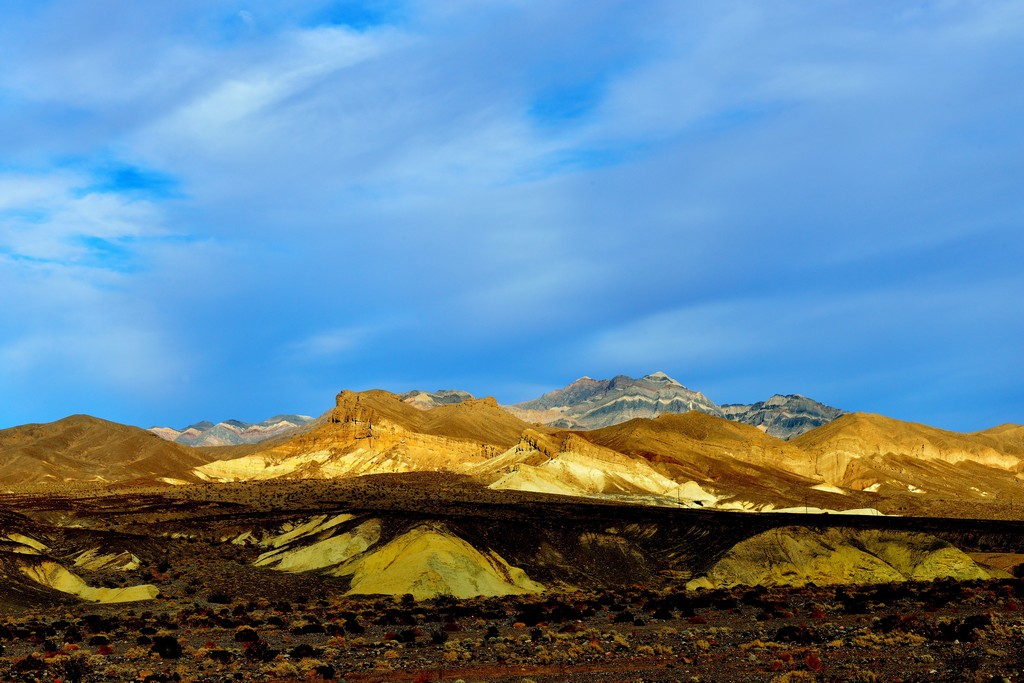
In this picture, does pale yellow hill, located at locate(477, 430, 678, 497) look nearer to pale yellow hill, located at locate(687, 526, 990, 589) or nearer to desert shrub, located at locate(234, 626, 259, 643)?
pale yellow hill, located at locate(687, 526, 990, 589)

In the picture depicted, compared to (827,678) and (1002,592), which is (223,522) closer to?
(1002,592)

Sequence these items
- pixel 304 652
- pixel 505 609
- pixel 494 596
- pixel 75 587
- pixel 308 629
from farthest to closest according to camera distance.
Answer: pixel 75 587 < pixel 494 596 < pixel 505 609 < pixel 308 629 < pixel 304 652

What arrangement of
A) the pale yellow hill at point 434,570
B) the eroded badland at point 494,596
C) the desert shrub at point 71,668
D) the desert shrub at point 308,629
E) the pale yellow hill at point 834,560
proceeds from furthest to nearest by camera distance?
1. the pale yellow hill at point 834,560
2. the pale yellow hill at point 434,570
3. the desert shrub at point 308,629
4. the eroded badland at point 494,596
5. the desert shrub at point 71,668

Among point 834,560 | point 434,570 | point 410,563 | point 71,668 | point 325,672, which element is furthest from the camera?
point 834,560

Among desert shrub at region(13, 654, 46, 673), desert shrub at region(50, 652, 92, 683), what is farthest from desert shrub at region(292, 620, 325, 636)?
desert shrub at region(13, 654, 46, 673)

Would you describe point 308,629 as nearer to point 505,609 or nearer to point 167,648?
point 167,648

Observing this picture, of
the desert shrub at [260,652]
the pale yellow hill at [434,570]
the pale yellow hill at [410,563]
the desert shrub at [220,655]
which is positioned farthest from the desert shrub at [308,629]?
the pale yellow hill at [410,563]

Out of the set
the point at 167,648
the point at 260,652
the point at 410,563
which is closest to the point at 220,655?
the point at 260,652

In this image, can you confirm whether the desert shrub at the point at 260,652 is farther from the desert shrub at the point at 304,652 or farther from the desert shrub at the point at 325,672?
the desert shrub at the point at 325,672

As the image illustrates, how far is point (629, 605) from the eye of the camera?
5825cm

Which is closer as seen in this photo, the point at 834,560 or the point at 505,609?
the point at 505,609

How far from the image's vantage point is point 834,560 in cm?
7688

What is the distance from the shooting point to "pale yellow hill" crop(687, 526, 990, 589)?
74.9 m

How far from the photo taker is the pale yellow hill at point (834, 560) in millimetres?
74875
